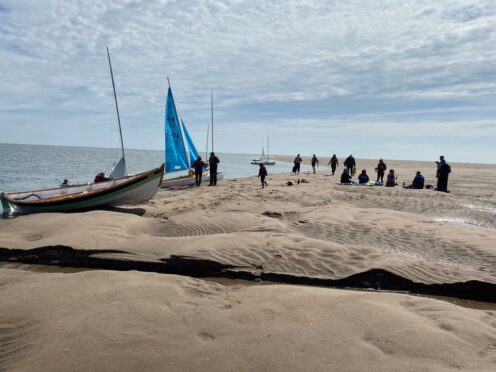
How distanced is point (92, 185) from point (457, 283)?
1337 centimetres

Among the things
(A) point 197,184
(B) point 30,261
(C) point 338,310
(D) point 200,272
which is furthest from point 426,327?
(A) point 197,184

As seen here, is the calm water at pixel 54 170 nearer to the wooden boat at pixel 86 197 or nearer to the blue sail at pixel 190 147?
the blue sail at pixel 190 147

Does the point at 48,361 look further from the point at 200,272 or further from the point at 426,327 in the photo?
the point at 426,327

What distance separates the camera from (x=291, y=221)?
32.6 ft

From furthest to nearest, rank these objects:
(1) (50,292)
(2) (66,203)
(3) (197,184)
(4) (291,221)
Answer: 1. (3) (197,184)
2. (2) (66,203)
3. (4) (291,221)
4. (1) (50,292)

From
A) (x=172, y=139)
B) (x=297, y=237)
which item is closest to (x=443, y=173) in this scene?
(x=297, y=237)

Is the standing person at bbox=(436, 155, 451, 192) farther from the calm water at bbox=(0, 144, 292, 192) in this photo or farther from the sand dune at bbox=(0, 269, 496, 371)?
the calm water at bbox=(0, 144, 292, 192)

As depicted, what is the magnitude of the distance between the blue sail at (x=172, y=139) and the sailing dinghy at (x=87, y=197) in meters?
9.64

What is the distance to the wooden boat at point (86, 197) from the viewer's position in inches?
476

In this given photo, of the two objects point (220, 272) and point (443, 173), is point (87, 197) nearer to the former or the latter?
point (220, 272)

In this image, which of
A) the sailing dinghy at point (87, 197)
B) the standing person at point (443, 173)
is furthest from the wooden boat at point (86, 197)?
the standing person at point (443, 173)

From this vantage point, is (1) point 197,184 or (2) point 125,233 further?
(1) point 197,184

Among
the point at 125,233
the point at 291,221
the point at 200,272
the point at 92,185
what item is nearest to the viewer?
the point at 200,272

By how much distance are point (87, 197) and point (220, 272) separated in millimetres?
7996
